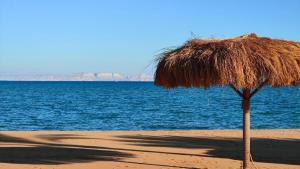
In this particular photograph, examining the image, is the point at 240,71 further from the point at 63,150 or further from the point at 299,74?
the point at 63,150

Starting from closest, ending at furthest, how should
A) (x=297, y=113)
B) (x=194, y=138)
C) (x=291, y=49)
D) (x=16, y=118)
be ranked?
(x=291, y=49) < (x=194, y=138) < (x=16, y=118) < (x=297, y=113)

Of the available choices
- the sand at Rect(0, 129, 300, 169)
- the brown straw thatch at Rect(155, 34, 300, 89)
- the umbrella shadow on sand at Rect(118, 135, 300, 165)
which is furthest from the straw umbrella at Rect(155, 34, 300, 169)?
the umbrella shadow on sand at Rect(118, 135, 300, 165)

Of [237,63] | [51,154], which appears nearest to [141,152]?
[51,154]

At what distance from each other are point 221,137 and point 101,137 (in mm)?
3638

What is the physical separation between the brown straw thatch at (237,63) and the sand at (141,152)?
7.65 ft

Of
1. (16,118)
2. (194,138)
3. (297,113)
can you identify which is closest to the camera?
(194,138)

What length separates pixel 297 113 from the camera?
40.7 meters

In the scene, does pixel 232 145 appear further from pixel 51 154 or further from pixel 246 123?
pixel 246 123

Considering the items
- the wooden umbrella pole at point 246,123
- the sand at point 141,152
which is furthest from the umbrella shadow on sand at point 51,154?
the wooden umbrella pole at point 246,123

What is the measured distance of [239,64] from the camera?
822 cm

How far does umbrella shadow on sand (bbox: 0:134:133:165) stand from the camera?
10992 millimetres

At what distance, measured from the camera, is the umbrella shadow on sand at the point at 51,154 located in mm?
10992

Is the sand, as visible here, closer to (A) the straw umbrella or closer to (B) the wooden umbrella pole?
(B) the wooden umbrella pole

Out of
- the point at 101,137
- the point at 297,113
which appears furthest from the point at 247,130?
the point at 297,113
